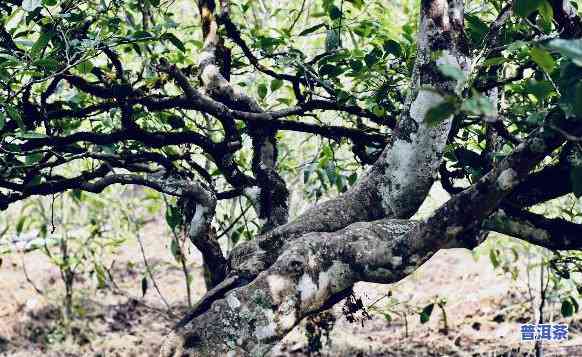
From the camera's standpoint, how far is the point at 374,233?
6.27 ft

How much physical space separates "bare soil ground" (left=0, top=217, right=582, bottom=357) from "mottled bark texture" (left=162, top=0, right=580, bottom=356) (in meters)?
2.18

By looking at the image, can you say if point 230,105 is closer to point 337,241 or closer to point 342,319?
point 337,241

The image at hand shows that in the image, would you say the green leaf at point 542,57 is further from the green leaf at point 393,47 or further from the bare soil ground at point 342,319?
the bare soil ground at point 342,319

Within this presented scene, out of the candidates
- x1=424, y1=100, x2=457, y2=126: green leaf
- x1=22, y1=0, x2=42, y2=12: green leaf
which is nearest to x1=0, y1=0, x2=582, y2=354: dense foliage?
x1=22, y1=0, x2=42, y2=12: green leaf

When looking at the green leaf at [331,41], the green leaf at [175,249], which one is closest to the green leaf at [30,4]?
the green leaf at [331,41]

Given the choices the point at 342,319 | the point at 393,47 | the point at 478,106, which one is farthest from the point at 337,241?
the point at 342,319

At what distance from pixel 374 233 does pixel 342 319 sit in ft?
12.7

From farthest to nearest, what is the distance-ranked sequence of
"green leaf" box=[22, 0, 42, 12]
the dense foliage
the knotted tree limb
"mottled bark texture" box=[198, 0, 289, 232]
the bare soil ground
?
1. the bare soil ground
2. "mottled bark texture" box=[198, 0, 289, 232]
3. the dense foliage
4. "green leaf" box=[22, 0, 42, 12]
5. the knotted tree limb

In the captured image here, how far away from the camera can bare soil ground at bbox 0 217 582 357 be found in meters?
4.86

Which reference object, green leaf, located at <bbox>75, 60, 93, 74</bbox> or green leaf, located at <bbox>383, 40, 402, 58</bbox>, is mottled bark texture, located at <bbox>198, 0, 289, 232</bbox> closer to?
green leaf, located at <bbox>75, 60, 93, 74</bbox>

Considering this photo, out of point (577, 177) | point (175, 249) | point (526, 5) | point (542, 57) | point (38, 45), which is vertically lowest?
point (577, 177)

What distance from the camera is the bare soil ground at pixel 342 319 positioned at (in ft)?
16.0

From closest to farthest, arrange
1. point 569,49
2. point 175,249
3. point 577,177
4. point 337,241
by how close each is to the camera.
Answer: point 569,49 → point 577,177 → point 337,241 → point 175,249

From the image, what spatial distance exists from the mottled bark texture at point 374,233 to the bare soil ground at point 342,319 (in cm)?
218
